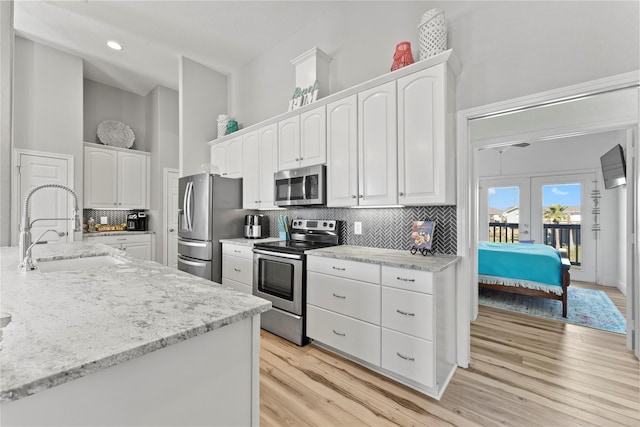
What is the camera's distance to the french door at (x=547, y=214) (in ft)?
16.3

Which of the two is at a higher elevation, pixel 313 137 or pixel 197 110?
pixel 197 110

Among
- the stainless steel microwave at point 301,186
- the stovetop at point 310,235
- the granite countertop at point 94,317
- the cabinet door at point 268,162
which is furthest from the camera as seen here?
the cabinet door at point 268,162

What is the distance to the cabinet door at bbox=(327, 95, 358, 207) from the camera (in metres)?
2.53

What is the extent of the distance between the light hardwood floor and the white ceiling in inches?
140

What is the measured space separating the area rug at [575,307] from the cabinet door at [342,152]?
273 centimetres

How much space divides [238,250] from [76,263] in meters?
1.49

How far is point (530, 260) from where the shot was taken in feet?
11.9

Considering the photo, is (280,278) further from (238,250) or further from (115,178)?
(115,178)

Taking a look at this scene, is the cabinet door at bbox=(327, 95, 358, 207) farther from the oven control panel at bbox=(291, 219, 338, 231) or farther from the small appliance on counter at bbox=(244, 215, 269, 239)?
the small appliance on counter at bbox=(244, 215, 269, 239)

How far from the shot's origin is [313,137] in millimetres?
2848

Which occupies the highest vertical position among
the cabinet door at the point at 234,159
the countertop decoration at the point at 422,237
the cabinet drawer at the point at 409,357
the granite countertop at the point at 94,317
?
the cabinet door at the point at 234,159

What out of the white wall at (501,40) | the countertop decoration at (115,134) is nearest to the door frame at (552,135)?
the white wall at (501,40)

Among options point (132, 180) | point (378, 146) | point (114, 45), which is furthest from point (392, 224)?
point (132, 180)

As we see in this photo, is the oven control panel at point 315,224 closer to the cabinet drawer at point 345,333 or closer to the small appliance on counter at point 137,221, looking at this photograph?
the cabinet drawer at point 345,333
